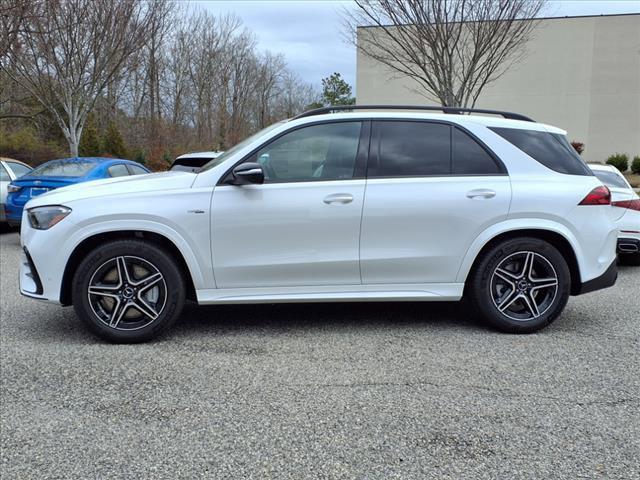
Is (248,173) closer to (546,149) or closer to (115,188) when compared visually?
(115,188)

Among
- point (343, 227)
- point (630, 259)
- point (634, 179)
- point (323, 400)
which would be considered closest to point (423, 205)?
point (343, 227)

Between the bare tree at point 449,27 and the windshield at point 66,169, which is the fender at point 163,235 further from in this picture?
the bare tree at point 449,27

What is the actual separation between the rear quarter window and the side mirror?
200 cm

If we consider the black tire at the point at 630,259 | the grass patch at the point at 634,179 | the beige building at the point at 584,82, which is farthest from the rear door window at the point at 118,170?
the beige building at the point at 584,82

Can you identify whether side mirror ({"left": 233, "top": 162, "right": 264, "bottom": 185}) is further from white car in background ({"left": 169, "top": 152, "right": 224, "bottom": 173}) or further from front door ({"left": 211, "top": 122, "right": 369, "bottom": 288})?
white car in background ({"left": 169, "top": 152, "right": 224, "bottom": 173})

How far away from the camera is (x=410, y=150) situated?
4.42m

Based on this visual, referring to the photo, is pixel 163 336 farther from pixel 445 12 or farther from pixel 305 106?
pixel 305 106

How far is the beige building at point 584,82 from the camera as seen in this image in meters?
30.6

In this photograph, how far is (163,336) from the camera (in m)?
4.36

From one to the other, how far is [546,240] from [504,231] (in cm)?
44

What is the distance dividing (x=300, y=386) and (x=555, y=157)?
2.87 m

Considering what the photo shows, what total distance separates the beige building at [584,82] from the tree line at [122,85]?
1177 cm

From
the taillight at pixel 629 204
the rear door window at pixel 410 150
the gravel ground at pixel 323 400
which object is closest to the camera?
the gravel ground at pixel 323 400

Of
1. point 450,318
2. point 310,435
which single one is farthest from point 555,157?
point 310,435
